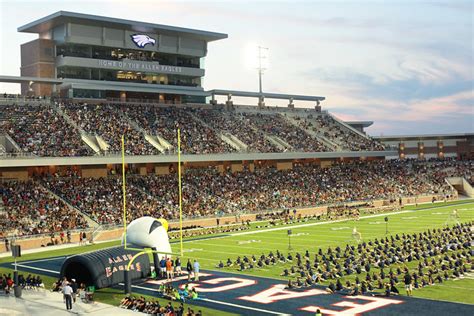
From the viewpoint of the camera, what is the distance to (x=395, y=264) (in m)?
28.0

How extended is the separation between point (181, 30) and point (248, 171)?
1561cm

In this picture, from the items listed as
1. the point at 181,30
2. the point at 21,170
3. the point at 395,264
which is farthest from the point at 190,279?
the point at 181,30

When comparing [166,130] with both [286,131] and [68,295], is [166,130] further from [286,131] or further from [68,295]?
[68,295]

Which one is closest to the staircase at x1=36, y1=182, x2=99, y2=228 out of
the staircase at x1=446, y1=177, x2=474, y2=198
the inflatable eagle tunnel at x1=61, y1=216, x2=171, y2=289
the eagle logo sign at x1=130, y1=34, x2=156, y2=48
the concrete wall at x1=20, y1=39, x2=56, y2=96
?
the concrete wall at x1=20, y1=39, x2=56, y2=96

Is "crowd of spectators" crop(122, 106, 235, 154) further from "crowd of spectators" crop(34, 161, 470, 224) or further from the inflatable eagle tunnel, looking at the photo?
the inflatable eagle tunnel

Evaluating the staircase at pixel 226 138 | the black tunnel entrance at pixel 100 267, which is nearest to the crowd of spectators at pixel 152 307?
the black tunnel entrance at pixel 100 267

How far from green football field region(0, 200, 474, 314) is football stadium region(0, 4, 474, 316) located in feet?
0.56

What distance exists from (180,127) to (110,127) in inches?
311

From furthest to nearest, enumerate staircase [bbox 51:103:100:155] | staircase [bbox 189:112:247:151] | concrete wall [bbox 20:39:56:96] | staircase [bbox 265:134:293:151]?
staircase [bbox 265:134:293:151]
staircase [bbox 189:112:247:151]
concrete wall [bbox 20:39:56:96]
staircase [bbox 51:103:100:155]

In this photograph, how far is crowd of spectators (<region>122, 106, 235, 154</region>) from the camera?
5503 centimetres

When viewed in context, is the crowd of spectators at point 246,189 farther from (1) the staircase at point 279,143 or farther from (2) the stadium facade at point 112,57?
(2) the stadium facade at point 112,57

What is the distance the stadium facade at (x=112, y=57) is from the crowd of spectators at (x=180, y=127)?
234cm

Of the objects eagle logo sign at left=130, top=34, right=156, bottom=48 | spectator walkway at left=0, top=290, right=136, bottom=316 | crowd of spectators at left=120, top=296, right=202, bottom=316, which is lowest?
spectator walkway at left=0, top=290, right=136, bottom=316

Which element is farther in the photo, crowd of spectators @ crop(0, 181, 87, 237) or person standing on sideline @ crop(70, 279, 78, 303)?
crowd of spectators @ crop(0, 181, 87, 237)
